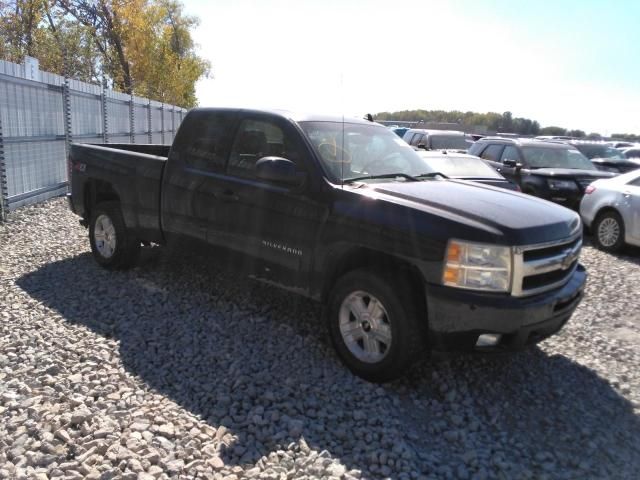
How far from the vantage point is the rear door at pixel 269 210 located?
419 cm

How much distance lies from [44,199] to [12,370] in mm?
7538

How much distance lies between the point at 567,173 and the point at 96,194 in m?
8.42

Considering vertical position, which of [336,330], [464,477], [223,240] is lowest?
[464,477]

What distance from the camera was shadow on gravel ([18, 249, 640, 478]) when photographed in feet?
10.3

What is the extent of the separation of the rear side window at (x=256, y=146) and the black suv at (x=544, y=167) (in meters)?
7.26

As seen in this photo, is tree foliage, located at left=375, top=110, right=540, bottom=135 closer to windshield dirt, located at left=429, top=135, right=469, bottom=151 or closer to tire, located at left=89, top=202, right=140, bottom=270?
windshield dirt, located at left=429, top=135, right=469, bottom=151

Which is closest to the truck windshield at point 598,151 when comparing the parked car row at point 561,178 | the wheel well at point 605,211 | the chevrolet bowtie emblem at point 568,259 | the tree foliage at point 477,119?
the parked car row at point 561,178

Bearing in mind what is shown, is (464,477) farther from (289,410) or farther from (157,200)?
(157,200)

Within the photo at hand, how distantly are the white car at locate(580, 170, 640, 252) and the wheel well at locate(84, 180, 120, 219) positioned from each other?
292 inches

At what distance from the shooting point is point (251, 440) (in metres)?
3.17

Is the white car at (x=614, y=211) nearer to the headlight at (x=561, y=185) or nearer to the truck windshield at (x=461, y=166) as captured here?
the headlight at (x=561, y=185)

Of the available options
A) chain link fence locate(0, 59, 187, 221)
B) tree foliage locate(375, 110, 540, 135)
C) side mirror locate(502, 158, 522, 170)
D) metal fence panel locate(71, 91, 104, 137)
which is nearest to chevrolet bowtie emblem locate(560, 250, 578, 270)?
side mirror locate(502, 158, 522, 170)

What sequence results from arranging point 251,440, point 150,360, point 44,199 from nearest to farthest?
point 251,440 < point 150,360 < point 44,199

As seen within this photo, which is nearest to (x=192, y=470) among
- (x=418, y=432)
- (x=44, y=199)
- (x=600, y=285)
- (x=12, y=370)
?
(x=418, y=432)
